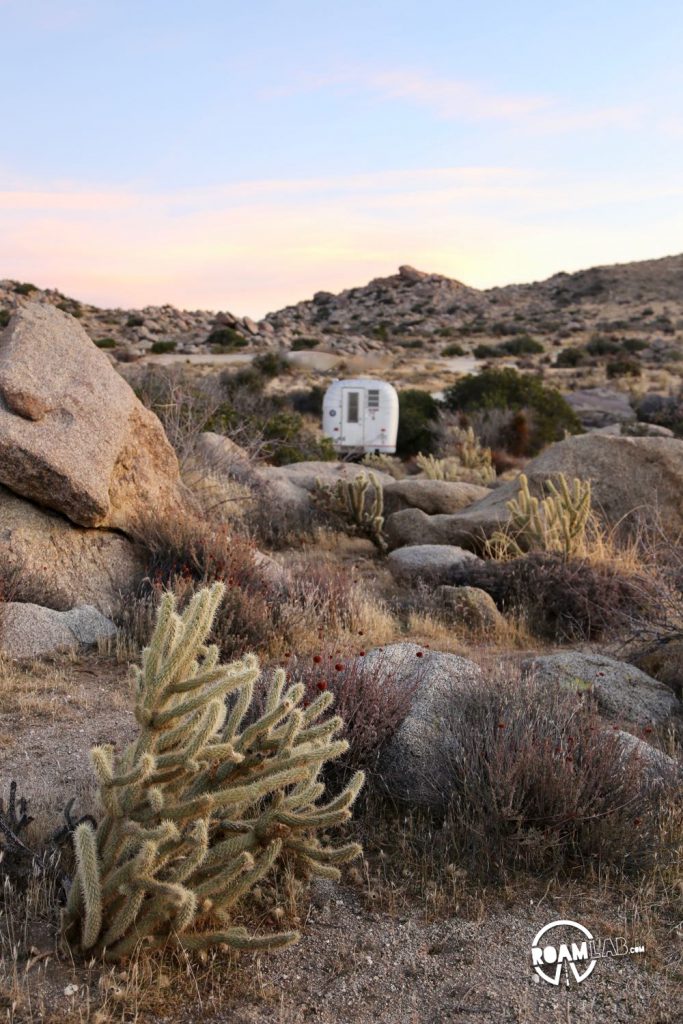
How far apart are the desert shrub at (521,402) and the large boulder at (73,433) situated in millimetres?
14328

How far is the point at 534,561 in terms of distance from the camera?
9367 mm

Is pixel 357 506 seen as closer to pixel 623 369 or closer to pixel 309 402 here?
pixel 309 402

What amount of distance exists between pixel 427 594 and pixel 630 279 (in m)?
80.5

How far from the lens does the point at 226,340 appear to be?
5259 centimetres

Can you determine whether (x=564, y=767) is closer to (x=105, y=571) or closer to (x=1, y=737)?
(x=1, y=737)

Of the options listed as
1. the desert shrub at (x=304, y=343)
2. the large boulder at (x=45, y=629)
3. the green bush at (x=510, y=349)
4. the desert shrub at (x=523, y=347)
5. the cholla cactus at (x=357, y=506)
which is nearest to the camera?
the large boulder at (x=45, y=629)

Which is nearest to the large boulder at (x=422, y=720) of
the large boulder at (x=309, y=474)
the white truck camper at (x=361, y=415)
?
the large boulder at (x=309, y=474)

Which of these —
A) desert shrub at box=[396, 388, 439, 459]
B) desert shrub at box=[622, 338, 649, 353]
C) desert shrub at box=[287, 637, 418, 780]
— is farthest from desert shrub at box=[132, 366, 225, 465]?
desert shrub at box=[622, 338, 649, 353]

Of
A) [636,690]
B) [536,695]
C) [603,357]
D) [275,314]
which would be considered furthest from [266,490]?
[275,314]

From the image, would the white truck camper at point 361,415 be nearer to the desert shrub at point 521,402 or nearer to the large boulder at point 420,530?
the desert shrub at point 521,402

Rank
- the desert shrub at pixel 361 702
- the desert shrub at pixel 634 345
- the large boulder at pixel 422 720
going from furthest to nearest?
1. the desert shrub at pixel 634 345
2. the desert shrub at pixel 361 702
3. the large boulder at pixel 422 720

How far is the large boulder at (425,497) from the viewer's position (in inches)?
541

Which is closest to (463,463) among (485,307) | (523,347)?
(523,347)

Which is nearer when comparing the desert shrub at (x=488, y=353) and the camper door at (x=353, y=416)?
the camper door at (x=353, y=416)
